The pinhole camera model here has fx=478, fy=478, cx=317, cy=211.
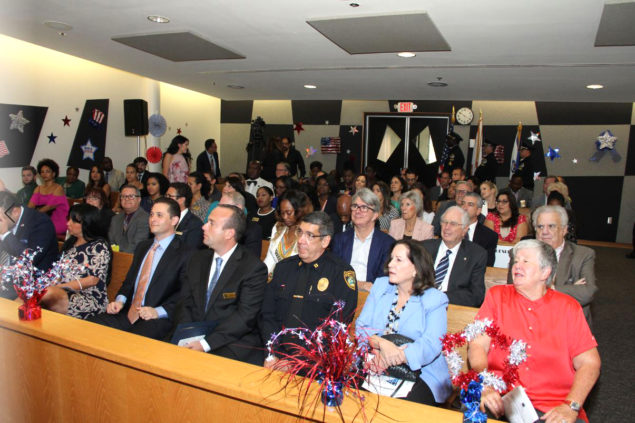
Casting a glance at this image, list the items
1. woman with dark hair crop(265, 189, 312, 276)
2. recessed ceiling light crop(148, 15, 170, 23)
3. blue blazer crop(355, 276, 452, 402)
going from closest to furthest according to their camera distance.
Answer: blue blazer crop(355, 276, 452, 402), woman with dark hair crop(265, 189, 312, 276), recessed ceiling light crop(148, 15, 170, 23)

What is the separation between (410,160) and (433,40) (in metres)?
6.78

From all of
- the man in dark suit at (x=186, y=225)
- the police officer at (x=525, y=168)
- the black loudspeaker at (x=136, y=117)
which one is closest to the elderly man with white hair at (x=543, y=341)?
the man in dark suit at (x=186, y=225)

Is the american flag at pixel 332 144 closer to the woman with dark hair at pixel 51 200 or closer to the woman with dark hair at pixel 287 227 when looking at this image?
the woman with dark hair at pixel 51 200

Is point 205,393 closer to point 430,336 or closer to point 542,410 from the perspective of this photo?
point 430,336

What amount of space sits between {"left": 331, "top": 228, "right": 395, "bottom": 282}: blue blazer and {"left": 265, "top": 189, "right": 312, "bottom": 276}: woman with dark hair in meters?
0.36

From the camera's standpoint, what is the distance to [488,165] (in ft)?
34.3

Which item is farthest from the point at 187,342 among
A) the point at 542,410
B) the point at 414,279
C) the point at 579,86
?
the point at 579,86

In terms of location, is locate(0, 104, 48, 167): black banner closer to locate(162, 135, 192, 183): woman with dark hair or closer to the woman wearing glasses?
locate(162, 135, 192, 183): woman with dark hair

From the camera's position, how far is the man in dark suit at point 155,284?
3.23 m

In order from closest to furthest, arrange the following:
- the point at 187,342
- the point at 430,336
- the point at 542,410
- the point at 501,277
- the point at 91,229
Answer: the point at 542,410 → the point at 430,336 → the point at 187,342 → the point at 91,229 → the point at 501,277

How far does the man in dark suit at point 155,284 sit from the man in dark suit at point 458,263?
5.92 ft

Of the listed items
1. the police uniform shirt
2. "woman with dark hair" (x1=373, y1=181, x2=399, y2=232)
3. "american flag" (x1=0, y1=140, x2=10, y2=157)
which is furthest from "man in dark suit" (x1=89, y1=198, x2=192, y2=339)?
"american flag" (x1=0, y1=140, x2=10, y2=157)

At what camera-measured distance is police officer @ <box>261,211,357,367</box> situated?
2854 mm

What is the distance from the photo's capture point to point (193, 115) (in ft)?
38.8
